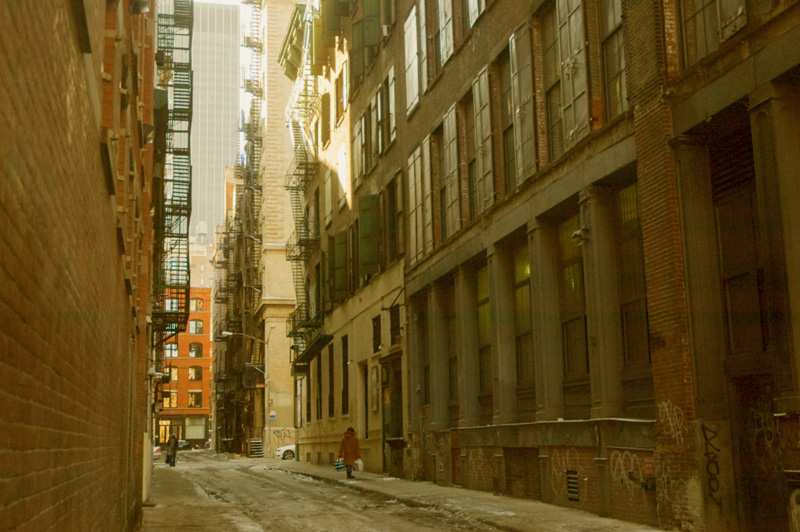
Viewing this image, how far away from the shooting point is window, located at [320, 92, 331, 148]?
43.5 m

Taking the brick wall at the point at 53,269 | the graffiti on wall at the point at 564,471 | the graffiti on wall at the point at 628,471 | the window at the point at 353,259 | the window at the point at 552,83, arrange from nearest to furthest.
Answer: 1. the brick wall at the point at 53,269
2. the graffiti on wall at the point at 628,471
3. the graffiti on wall at the point at 564,471
4. the window at the point at 552,83
5. the window at the point at 353,259

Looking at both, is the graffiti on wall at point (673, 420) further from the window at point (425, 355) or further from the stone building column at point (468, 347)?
the window at point (425, 355)

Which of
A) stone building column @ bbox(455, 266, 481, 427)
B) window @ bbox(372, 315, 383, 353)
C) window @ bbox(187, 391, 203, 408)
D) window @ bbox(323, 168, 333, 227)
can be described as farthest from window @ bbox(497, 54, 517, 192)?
window @ bbox(187, 391, 203, 408)

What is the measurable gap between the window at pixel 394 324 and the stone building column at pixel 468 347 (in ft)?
20.3

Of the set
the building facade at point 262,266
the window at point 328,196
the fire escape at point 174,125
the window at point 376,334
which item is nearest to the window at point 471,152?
the fire escape at point 174,125

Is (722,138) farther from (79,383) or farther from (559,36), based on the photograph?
(79,383)

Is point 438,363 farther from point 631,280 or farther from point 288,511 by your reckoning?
point 631,280

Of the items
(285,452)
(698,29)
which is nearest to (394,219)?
(698,29)

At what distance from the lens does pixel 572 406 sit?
58.3ft

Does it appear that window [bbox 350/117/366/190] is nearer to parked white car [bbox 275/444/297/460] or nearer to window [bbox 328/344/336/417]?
window [bbox 328/344/336/417]

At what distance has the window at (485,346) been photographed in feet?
73.5

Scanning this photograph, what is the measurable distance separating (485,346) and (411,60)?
10431mm

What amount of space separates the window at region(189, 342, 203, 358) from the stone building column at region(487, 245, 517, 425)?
4159 inches

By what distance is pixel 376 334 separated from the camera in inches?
1287
